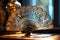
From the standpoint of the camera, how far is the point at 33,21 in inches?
50.1

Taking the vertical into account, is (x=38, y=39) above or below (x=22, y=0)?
below

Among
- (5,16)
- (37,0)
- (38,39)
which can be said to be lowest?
(38,39)

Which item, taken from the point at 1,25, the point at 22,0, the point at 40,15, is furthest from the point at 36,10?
the point at 22,0

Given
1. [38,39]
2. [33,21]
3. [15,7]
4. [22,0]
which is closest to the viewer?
[38,39]

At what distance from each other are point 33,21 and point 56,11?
0.88 m

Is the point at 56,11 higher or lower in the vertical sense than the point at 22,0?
lower

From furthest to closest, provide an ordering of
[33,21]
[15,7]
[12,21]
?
1. [15,7]
2. [12,21]
3. [33,21]

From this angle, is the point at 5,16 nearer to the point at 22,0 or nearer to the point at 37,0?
the point at 22,0

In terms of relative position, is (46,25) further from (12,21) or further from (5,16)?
(5,16)

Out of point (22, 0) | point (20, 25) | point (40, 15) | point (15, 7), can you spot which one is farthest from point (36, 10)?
point (22, 0)

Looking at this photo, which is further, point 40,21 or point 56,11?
point 56,11

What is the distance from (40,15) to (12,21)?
23 centimetres

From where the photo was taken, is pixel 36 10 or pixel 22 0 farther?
pixel 22 0

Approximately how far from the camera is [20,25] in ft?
4.33
